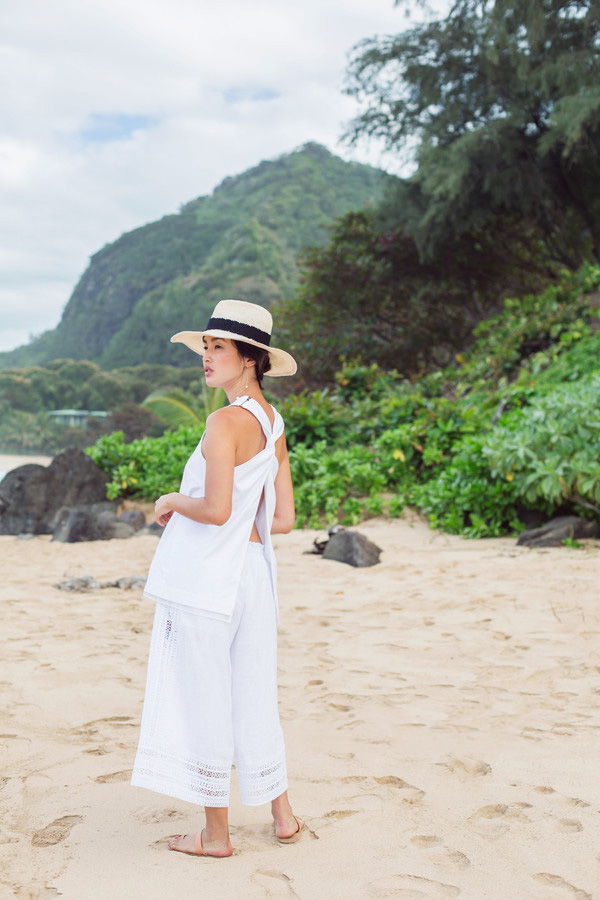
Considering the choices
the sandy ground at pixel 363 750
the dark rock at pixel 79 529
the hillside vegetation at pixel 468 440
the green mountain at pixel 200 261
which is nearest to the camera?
the sandy ground at pixel 363 750

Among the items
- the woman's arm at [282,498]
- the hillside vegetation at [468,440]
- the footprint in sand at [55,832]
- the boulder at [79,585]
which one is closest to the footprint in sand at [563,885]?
the woman's arm at [282,498]

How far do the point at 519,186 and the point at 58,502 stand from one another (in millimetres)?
9407

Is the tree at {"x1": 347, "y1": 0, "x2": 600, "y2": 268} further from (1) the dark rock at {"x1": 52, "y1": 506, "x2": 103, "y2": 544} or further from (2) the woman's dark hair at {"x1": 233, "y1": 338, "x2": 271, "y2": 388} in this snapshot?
(2) the woman's dark hair at {"x1": 233, "y1": 338, "x2": 271, "y2": 388}

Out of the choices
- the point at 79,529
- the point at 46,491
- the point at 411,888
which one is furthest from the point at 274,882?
the point at 46,491

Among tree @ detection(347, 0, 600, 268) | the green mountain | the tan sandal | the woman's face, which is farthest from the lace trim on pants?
the green mountain

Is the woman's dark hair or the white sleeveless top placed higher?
the woman's dark hair

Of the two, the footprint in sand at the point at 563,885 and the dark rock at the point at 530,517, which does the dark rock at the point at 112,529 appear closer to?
the dark rock at the point at 530,517

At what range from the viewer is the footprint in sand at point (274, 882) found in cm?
185

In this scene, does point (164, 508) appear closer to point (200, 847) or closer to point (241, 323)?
point (241, 323)

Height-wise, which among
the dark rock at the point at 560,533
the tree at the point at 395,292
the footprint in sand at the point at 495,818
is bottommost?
the footprint in sand at the point at 495,818

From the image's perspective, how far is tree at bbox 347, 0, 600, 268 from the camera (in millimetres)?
11547

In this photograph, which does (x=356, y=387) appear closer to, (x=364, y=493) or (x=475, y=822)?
(x=364, y=493)

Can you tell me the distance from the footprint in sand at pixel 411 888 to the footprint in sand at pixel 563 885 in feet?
Answer: 0.77

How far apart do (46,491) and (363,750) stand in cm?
823
